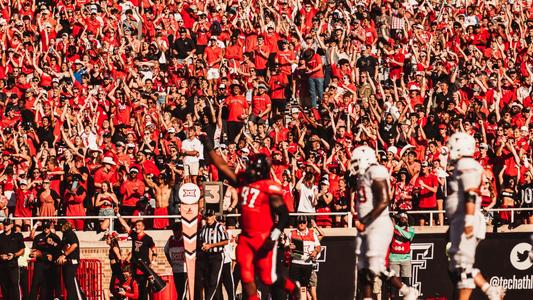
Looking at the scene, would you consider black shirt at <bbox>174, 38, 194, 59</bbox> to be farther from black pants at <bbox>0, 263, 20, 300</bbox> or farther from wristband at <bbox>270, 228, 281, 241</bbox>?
wristband at <bbox>270, 228, 281, 241</bbox>

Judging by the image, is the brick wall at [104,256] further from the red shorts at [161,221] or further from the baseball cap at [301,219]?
the baseball cap at [301,219]

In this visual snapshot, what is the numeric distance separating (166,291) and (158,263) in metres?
1.10

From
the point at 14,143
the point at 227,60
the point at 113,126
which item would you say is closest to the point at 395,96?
the point at 227,60

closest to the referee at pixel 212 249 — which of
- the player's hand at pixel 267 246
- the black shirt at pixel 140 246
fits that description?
the black shirt at pixel 140 246

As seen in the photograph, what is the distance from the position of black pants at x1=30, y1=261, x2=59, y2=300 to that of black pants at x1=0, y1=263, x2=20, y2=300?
11.5 inches

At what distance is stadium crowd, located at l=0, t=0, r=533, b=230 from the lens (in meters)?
27.2

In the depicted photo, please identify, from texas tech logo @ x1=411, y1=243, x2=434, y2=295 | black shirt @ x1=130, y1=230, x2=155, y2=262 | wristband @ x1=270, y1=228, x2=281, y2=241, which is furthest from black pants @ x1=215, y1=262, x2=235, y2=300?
wristband @ x1=270, y1=228, x2=281, y2=241

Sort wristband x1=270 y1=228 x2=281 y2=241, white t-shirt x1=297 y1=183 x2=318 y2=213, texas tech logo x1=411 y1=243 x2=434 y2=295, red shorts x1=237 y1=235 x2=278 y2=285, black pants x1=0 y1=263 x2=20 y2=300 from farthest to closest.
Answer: white t-shirt x1=297 y1=183 x2=318 y2=213, texas tech logo x1=411 y1=243 x2=434 y2=295, black pants x1=0 y1=263 x2=20 y2=300, red shorts x1=237 y1=235 x2=278 y2=285, wristband x1=270 y1=228 x2=281 y2=241

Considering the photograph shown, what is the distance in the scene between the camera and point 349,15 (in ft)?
113

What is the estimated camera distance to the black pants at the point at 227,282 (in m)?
25.4

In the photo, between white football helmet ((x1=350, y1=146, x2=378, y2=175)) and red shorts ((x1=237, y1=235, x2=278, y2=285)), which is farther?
red shorts ((x1=237, y1=235, x2=278, y2=285))

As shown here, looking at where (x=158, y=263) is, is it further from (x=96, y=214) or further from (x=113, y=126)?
(x=113, y=126)

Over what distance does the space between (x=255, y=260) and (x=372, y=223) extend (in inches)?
70.2

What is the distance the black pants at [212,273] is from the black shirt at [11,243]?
134 inches
